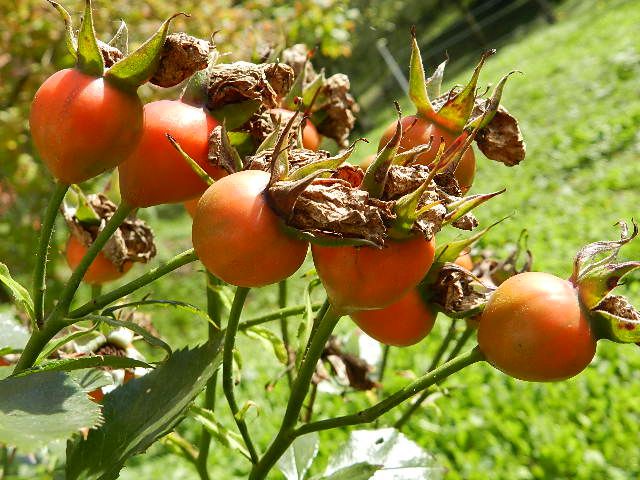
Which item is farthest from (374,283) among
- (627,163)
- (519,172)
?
(519,172)

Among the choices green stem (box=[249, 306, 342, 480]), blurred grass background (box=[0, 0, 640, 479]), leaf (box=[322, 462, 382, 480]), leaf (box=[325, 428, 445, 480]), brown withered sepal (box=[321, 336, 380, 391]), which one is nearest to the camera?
green stem (box=[249, 306, 342, 480])

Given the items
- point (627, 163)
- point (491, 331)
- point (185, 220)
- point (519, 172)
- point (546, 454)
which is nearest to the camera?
point (491, 331)

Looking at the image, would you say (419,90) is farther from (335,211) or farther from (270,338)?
(270,338)

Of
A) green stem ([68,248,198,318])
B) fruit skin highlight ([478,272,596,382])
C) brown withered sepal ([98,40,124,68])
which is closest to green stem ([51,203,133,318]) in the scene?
green stem ([68,248,198,318])

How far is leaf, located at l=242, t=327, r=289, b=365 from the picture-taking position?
0.80m

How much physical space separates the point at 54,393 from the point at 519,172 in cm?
498

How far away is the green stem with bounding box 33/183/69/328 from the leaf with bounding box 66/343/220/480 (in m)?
0.11

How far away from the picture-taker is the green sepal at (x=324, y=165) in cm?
47

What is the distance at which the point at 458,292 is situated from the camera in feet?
2.05

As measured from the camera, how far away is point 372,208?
0.46 metres

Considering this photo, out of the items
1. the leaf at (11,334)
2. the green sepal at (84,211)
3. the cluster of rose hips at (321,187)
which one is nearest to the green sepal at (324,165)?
the cluster of rose hips at (321,187)

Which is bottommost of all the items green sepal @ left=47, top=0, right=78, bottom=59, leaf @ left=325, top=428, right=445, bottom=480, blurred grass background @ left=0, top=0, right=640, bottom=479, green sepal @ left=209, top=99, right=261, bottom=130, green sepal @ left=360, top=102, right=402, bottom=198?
blurred grass background @ left=0, top=0, right=640, bottom=479

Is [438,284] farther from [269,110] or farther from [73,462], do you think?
[73,462]

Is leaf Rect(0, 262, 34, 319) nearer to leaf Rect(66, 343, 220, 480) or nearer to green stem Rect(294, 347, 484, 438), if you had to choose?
leaf Rect(66, 343, 220, 480)
